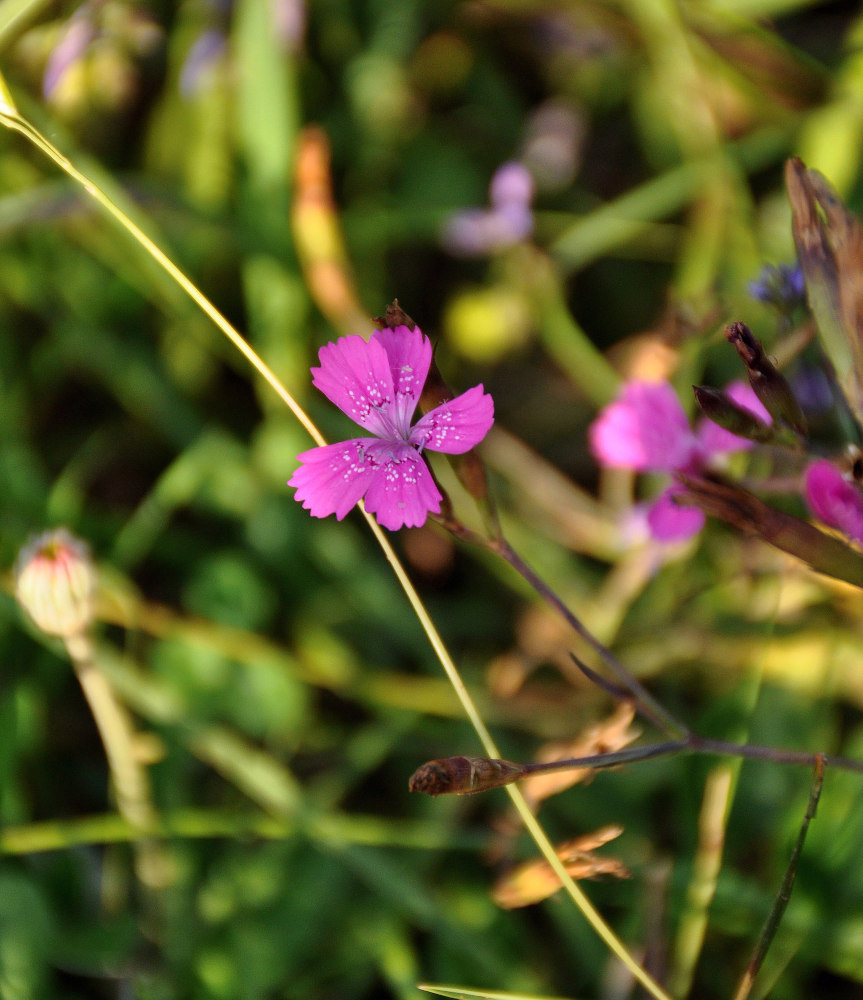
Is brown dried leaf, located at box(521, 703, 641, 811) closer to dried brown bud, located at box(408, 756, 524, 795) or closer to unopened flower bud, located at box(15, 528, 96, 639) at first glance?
dried brown bud, located at box(408, 756, 524, 795)

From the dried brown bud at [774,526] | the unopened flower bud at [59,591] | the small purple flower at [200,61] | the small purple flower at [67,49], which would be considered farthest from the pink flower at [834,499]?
the small purple flower at [67,49]

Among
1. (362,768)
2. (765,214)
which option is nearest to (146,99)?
(765,214)

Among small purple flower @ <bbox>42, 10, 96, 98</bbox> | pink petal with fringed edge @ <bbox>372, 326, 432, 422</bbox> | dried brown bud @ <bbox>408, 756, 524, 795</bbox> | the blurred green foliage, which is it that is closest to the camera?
dried brown bud @ <bbox>408, 756, 524, 795</bbox>

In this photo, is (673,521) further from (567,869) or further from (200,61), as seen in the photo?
(200,61)

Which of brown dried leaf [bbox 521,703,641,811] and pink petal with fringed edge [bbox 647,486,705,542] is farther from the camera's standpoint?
pink petal with fringed edge [bbox 647,486,705,542]

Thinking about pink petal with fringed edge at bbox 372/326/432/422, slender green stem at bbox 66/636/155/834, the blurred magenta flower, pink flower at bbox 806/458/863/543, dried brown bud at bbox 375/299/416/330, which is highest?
dried brown bud at bbox 375/299/416/330

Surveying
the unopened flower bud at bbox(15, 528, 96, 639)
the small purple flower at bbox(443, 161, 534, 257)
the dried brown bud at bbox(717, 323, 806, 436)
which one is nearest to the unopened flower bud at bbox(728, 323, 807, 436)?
the dried brown bud at bbox(717, 323, 806, 436)

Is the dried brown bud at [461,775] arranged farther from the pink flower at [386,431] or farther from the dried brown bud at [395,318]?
the dried brown bud at [395,318]
